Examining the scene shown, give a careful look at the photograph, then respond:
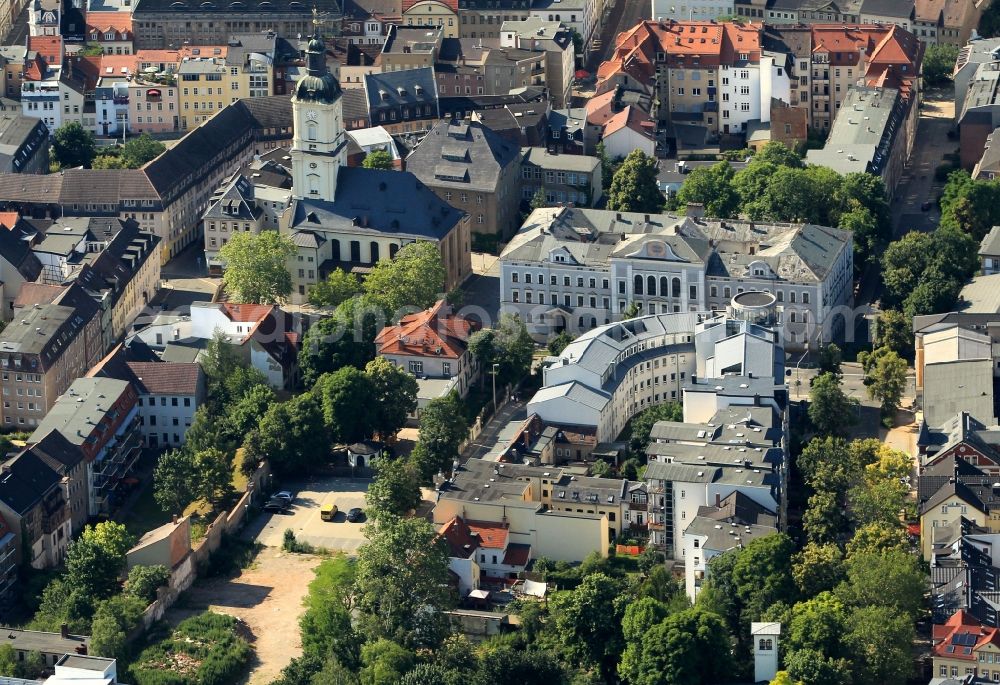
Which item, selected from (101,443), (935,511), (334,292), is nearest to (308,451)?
(101,443)

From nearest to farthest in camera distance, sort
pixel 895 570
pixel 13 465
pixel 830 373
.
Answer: pixel 895 570, pixel 13 465, pixel 830 373

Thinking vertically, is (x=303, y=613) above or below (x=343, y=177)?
below

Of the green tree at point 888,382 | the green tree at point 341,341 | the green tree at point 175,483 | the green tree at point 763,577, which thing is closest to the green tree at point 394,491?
the green tree at point 175,483

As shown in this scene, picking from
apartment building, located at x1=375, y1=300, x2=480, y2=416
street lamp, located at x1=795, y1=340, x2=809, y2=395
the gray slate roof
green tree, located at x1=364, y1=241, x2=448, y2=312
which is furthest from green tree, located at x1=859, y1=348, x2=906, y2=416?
the gray slate roof

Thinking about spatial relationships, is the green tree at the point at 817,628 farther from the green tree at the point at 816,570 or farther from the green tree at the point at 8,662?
the green tree at the point at 8,662

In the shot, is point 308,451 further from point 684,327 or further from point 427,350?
point 684,327

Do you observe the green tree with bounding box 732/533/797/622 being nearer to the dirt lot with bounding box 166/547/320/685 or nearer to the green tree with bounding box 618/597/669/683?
the green tree with bounding box 618/597/669/683

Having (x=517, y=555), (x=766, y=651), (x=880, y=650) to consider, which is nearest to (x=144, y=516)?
(x=517, y=555)
